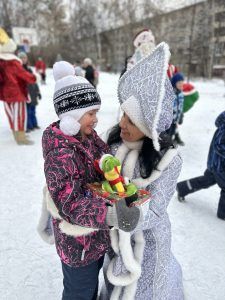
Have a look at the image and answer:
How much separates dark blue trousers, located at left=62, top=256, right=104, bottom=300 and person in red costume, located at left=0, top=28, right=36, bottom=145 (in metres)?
4.05

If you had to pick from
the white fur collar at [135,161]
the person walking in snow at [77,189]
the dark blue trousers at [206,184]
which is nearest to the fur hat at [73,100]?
the person walking in snow at [77,189]

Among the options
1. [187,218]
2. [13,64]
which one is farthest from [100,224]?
[13,64]

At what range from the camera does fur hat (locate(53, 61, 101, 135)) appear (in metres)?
1.32

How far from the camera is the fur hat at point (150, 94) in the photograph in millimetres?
1237

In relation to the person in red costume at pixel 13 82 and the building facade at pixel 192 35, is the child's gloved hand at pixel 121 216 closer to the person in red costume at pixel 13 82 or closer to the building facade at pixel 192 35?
the person in red costume at pixel 13 82

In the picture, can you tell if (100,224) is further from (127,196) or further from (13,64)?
(13,64)

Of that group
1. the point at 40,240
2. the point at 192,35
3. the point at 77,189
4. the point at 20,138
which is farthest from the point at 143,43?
the point at 192,35

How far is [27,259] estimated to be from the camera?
2.50m

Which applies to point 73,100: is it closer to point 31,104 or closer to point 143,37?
point 143,37

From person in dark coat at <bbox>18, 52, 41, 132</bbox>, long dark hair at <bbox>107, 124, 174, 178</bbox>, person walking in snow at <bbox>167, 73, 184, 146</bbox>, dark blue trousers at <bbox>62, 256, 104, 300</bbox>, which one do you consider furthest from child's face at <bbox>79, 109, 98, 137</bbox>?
person in dark coat at <bbox>18, 52, 41, 132</bbox>

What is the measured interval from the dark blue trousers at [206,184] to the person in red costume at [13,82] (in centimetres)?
315

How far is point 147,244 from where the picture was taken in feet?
5.07

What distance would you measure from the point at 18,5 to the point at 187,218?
34.7 m

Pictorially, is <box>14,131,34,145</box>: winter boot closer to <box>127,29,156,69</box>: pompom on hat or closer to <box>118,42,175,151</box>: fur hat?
<box>127,29,156,69</box>: pompom on hat
